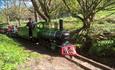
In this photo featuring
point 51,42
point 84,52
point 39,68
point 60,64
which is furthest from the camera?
point 51,42

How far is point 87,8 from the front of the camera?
20.0 m

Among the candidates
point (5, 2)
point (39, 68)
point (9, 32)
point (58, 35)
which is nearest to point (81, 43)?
point (58, 35)

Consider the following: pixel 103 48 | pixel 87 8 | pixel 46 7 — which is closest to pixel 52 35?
pixel 87 8

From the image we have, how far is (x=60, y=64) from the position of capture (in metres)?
14.3

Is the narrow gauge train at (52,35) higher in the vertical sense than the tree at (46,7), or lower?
lower

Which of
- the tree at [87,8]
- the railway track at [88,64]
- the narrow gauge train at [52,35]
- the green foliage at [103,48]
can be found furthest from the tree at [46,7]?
the railway track at [88,64]

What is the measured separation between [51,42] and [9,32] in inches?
623

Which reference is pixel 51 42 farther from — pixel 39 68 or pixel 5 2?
pixel 5 2

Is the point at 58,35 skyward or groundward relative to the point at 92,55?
skyward

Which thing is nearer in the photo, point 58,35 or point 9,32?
point 58,35

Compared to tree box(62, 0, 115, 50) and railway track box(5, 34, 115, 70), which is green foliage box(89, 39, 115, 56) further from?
tree box(62, 0, 115, 50)

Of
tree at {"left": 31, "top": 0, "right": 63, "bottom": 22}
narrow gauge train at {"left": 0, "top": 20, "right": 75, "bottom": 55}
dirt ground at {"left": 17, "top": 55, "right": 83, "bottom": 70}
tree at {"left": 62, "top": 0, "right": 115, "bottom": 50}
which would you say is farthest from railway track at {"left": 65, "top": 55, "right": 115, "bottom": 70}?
tree at {"left": 31, "top": 0, "right": 63, "bottom": 22}

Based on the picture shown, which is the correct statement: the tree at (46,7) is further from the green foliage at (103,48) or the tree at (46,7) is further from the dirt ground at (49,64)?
the dirt ground at (49,64)

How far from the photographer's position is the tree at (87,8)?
758 inches
